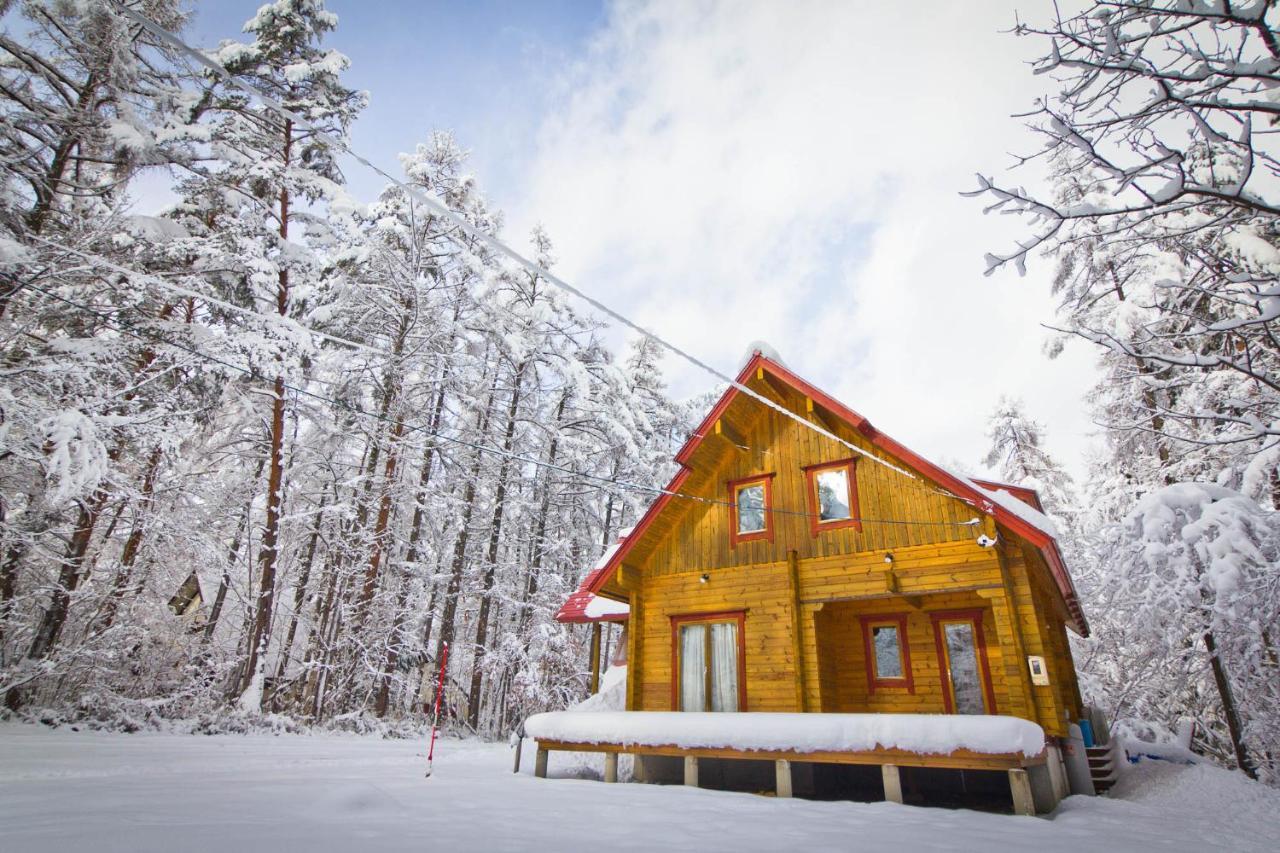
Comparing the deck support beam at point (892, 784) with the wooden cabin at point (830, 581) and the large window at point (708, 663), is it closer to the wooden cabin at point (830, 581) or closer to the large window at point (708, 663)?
the wooden cabin at point (830, 581)

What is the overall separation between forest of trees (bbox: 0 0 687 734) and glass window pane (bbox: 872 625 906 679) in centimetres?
590

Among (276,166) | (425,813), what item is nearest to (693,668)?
(425,813)

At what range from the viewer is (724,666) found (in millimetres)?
11656

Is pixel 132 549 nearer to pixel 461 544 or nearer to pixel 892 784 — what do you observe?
pixel 461 544

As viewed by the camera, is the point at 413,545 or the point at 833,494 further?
the point at 413,545

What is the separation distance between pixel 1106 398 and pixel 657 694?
14.0 meters

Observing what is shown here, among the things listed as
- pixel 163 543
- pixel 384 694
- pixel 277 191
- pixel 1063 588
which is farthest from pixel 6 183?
pixel 1063 588

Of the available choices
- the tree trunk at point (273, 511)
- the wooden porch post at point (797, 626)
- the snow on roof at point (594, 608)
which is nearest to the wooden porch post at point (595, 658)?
the snow on roof at point (594, 608)

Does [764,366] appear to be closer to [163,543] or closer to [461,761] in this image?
[461,761]

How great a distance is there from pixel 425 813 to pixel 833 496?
28.9ft

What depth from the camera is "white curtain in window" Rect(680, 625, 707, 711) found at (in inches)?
462

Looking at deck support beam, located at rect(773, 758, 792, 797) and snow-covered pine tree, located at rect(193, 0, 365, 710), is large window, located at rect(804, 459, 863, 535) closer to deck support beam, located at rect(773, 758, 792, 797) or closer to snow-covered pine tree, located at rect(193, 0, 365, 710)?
deck support beam, located at rect(773, 758, 792, 797)

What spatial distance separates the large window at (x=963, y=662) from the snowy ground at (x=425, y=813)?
1866 mm

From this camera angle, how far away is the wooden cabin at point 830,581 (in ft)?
31.8
